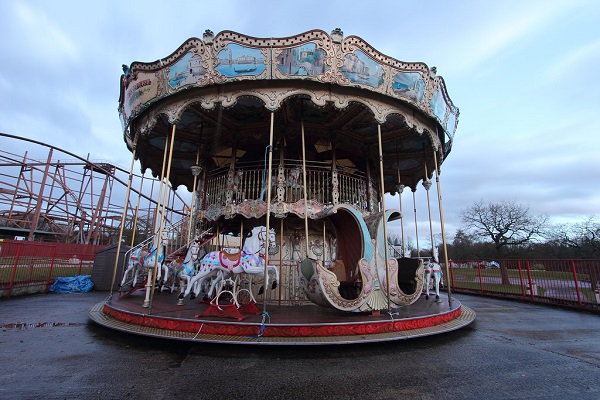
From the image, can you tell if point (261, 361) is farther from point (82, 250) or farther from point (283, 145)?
point (82, 250)

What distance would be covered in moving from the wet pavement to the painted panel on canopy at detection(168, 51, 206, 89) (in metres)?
6.03

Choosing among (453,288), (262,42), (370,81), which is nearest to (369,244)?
(370,81)

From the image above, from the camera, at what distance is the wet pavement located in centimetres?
345

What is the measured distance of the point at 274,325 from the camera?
5.25 m

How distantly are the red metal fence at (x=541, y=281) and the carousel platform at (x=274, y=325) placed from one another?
6.12 meters

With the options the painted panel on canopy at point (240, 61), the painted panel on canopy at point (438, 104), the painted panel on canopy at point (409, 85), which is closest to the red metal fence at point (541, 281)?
the painted panel on canopy at point (438, 104)

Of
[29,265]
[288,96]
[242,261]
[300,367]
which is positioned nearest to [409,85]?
[288,96]

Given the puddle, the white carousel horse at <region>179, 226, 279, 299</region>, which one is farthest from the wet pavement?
the white carousel horse at <region>179, 226, 279, 299</region>

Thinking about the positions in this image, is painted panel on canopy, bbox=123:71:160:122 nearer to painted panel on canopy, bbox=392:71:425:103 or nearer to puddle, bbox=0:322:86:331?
puddle, bbox=0:322:86:331

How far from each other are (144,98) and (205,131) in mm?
2668

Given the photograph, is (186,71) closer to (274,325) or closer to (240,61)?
(240,61)

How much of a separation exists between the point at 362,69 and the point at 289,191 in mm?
4350

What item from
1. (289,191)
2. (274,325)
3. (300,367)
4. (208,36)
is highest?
(208,36)

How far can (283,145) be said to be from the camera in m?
9.85
